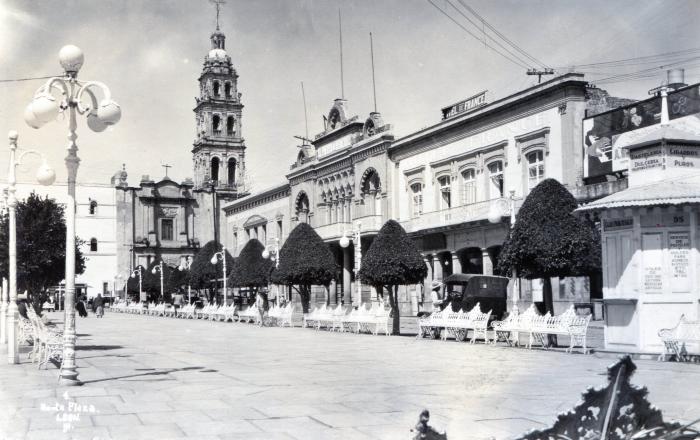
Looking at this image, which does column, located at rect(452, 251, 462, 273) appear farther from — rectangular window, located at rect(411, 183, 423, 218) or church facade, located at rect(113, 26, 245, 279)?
church facade, located at rect(113, 26, 245, 279)

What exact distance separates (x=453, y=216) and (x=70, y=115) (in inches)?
1050

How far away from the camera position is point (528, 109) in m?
32.1

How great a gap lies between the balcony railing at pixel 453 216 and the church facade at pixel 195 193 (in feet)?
135

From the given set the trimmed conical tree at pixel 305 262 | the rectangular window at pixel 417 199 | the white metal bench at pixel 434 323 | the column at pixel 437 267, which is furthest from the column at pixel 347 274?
the white metal bench at pixel 434 323

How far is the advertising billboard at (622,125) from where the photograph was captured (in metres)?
24.9

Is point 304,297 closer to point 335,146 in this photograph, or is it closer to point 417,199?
point 417,199

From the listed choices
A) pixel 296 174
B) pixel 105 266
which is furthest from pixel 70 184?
pixel 105 266

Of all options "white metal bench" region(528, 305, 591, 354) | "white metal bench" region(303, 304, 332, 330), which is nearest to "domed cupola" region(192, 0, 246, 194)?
"white metal bench" region(303, 304, 332, 330)

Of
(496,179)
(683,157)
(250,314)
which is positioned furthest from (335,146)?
(683,157)

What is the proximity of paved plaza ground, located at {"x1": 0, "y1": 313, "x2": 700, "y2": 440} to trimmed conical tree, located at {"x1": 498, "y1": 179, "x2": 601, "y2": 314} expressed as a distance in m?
3.79

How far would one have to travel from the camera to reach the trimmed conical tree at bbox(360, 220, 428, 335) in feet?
75.8

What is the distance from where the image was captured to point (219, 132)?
79688mm

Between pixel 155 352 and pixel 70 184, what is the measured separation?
6.65 m

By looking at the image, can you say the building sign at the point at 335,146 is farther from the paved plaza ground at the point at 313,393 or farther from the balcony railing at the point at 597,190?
the paved plaza ground at the point at 313,393
